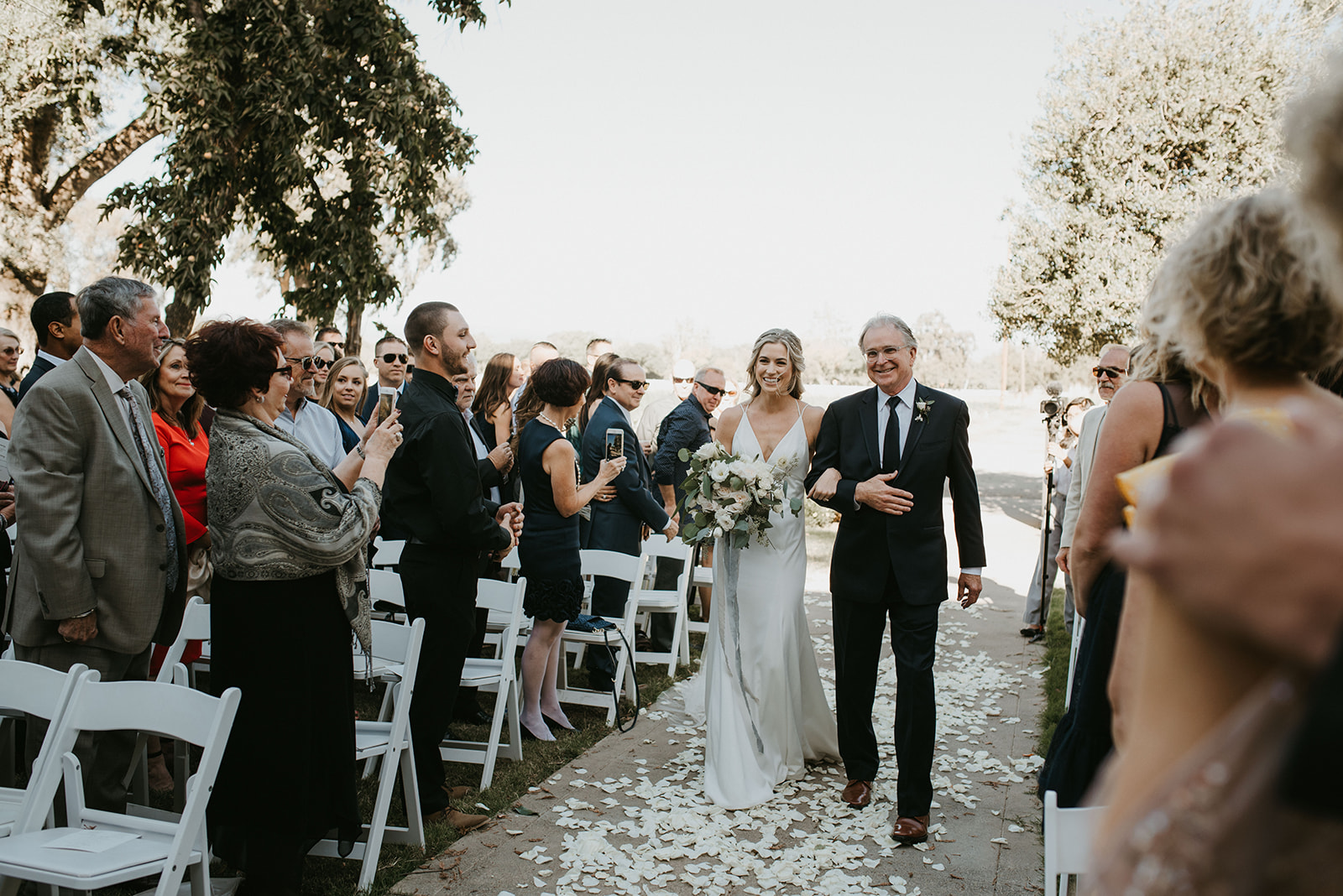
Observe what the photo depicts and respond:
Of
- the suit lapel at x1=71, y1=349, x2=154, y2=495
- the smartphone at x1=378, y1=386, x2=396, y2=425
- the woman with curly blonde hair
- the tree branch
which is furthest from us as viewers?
the tree branch

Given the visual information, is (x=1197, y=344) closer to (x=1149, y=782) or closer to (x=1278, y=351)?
(x=1278, y=351)

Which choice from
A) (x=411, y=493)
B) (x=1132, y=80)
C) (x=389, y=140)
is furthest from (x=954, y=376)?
(x=411, y=493)

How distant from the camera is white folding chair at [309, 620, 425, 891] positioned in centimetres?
390

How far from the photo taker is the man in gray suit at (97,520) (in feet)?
11.9

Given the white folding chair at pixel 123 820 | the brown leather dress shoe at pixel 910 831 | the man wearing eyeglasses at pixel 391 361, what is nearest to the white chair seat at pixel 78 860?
the white folding chair at pixel 123 820

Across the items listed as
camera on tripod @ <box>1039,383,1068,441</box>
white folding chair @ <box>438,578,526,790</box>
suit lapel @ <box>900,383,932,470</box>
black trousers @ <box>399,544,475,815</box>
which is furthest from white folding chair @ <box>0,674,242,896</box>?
camera on tripod @ <box>1039,383,1068,441</box>

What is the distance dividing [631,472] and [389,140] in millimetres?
7204

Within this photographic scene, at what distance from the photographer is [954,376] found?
10731 centimetres

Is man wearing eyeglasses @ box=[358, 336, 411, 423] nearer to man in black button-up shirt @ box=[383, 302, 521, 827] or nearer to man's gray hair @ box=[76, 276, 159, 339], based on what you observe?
man in black button-up shirt @ box=[383, 302, 521, 827]

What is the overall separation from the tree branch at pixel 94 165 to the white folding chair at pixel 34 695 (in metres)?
12.4

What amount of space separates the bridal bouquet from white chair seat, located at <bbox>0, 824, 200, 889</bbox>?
9.56 ft

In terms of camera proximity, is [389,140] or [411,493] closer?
[411,493]

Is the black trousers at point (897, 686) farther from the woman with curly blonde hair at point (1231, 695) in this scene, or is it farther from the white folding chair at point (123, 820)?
the woman with curly blonde hair at point (1231, 695)

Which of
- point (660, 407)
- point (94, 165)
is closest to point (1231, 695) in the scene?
point (660, 407)
